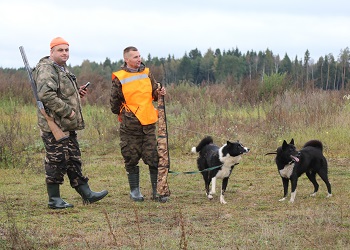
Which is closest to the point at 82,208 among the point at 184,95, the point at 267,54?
the point at 184,95

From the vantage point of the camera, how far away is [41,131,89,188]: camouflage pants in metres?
7.12

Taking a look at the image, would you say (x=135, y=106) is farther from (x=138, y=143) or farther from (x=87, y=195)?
(x=87, y=195)

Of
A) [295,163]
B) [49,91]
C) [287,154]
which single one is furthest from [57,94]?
[295,163]

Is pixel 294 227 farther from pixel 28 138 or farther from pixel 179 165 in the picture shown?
pixel 28 138

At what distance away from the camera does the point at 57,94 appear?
7.21 metres

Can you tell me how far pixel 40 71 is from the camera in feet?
23.3

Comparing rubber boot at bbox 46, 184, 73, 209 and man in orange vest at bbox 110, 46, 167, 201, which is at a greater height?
man in orange vest at bbox 110, 46, 167, 201

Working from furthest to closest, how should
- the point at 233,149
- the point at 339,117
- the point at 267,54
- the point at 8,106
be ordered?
the point at 267,54
the point at 8,106
the point at 339,117
the point at 233,149

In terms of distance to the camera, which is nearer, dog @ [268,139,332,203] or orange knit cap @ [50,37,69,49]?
orange knit cap @ [50,37,69,49]

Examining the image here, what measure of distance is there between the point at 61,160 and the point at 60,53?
4.34 ft

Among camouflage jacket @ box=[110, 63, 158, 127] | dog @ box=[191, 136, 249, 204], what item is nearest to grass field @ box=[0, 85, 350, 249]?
dog @ box=[191, 136, 249, 204]

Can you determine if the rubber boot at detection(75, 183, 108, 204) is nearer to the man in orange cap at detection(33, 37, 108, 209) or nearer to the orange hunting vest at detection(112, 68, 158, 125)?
the man in orange cap at detection(33, 37, 108, 209)

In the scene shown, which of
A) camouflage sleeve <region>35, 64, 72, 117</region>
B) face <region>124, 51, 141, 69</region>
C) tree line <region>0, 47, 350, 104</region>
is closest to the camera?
camouflage sleeve <region>35, 64, 72, 117</region>

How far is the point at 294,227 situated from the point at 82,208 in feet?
9.01
